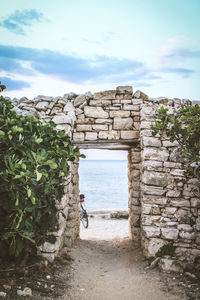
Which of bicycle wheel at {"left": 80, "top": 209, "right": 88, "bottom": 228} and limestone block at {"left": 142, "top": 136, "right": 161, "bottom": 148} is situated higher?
limestone block at {"left": 142, "top": 136, "right": 161, "bottom": 148}

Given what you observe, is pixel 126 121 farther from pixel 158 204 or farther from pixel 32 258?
pixel 32 258

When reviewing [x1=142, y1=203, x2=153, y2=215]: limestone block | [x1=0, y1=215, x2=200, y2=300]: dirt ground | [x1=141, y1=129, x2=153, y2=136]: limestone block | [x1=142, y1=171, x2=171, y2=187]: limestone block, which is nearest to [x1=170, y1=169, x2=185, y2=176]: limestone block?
[x1=142, y1=171, x2=171, y2=187]: limestone block

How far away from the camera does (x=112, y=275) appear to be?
3.99 metres

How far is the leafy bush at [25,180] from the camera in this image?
2.45m

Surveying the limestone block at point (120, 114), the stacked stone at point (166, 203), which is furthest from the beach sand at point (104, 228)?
the limestone block at point (120, 114)

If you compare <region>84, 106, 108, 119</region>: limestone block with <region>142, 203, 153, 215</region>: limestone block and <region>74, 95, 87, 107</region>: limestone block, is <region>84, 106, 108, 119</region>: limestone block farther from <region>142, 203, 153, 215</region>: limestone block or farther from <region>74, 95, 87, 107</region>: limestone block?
<region>142, 203, 153, 215</region>: limestone block

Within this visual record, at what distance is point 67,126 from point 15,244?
8.48ft

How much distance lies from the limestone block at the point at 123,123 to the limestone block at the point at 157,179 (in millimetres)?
1290

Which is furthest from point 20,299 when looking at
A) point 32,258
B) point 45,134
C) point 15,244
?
point 45,134

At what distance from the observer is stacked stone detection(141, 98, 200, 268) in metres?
4.04

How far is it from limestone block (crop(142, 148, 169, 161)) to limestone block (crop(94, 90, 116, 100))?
5.06ft

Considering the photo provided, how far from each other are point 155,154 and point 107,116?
4.75 ft

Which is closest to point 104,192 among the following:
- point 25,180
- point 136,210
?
point 136,210

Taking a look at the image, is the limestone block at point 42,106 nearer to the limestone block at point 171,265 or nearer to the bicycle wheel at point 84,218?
the limestone block at point 171,265
